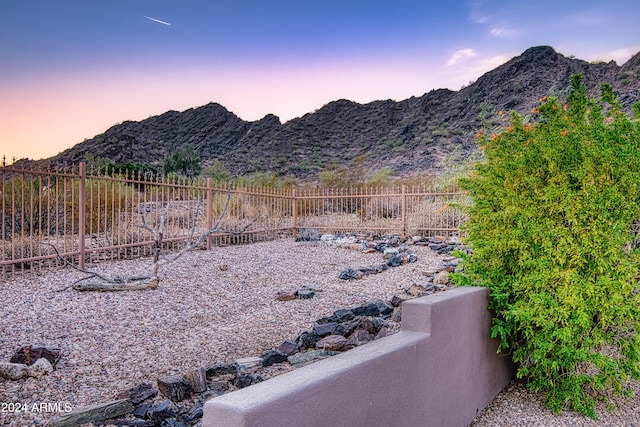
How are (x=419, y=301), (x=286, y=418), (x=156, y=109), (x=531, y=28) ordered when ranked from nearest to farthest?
(x=286, y=418), (x=419, y=301), (x=531, y=28), (x=156, y=109)

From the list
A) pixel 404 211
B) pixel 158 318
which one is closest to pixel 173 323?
pixel 158 318

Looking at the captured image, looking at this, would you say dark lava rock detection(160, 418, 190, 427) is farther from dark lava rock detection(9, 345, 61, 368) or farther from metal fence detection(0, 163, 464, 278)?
metal fence detection(0, 163, 464, 278)

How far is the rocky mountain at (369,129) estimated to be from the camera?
37.2 metres

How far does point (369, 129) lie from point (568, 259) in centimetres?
4363

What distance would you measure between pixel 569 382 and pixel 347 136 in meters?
43.3

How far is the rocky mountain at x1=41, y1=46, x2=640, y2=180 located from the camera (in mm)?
37250

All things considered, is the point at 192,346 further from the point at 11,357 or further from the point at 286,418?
the point at 286,418

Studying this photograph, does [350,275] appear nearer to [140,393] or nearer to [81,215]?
[81,215]

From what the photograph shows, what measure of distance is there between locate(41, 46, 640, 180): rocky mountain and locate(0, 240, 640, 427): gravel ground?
25252 millimetres

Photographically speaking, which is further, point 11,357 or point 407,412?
point 11,357

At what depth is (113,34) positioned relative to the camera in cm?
1481

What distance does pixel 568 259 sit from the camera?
3.95 m

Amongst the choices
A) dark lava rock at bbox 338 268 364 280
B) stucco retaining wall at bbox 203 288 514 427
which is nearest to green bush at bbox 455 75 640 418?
stucco retaining wall at bbox 203 288 514 427

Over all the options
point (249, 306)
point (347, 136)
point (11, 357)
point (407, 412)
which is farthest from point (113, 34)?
point (347, 136)
